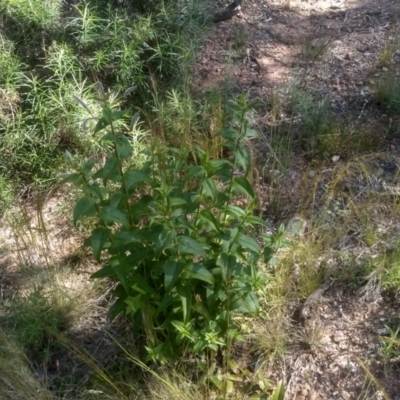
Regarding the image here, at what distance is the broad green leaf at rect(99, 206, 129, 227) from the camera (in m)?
2.34

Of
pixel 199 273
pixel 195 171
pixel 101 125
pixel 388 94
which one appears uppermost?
pixel 101 125

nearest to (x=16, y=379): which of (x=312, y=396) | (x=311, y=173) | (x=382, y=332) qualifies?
(x=312, y=396)

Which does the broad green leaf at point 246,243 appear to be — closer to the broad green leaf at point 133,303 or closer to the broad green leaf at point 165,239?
the broad green leaf at point 165,239

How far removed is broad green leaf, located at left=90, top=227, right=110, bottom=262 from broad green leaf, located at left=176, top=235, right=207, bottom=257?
31 cm

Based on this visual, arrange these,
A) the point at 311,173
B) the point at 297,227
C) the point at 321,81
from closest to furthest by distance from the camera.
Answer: the point at 297,227, the point at 311,173, the point at 321,81

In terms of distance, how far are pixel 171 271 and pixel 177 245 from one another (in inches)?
4.8

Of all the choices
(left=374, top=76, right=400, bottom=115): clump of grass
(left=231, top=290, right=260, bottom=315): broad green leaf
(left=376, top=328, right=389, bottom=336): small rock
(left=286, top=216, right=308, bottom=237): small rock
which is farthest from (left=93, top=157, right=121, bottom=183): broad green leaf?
(left=374, top=76, right=400, bottom=115): clump of grass

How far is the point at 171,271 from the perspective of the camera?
2369mm

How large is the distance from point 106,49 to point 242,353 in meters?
2.40

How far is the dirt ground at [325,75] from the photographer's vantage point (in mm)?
2926

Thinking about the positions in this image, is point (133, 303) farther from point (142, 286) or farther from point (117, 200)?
point (117, 200)

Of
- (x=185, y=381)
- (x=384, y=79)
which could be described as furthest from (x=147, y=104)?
(x=185, y=381)

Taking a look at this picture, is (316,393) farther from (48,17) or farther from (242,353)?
(48,17)

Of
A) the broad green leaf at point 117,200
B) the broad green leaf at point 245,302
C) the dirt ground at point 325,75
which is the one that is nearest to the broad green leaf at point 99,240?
the broad green leaf at point 117,200
